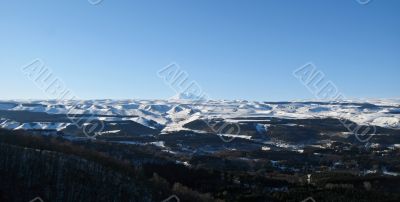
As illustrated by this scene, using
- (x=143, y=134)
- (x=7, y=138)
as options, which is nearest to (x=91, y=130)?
(x=143, y=134)

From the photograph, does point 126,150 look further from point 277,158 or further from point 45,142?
point 45,142

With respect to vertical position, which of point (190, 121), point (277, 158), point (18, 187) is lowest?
point (18, 187)

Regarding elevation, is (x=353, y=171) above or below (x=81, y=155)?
above

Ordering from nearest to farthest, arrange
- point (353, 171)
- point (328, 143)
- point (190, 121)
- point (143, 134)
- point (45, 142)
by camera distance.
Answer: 1. point (45, 142)
2. point (353, 171)
3. point (328, 143)
4. point (143, 134)
5. point (190, 121)

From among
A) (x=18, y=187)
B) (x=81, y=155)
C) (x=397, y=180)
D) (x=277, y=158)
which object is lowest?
(x=18, y=187)

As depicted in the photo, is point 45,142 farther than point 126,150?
No

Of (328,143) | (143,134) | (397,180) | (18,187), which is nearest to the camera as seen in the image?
(18,187)

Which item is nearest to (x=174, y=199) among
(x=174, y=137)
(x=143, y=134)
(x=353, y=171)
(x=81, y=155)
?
(x=81, y=155)

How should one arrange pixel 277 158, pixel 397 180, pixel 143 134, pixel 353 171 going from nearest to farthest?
pixel 397 180
pixel 353 171
pixel 277 158
pixel 143 134

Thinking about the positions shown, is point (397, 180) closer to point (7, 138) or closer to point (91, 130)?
point (7, 138)
